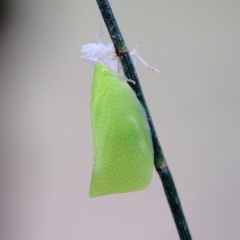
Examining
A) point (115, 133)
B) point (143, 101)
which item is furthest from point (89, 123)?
point (143, 101)

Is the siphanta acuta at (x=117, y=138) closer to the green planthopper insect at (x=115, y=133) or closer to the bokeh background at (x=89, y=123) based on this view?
the green planthopper insect at (x=115, y=133)

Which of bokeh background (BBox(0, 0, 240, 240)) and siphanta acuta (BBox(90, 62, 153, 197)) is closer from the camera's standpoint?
siphanta acuta (BBox(90, 62, 153, 197))

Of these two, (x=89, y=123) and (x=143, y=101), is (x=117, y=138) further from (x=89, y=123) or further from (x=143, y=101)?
(x=89, y=123)

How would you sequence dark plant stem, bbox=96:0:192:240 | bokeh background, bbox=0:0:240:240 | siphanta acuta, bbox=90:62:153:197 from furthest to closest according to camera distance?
bokeh background, bbox=0:0:240:240, siphanta acuta, bbox=90:62:153:197, dark plant stem, bbox=96:0:192:240

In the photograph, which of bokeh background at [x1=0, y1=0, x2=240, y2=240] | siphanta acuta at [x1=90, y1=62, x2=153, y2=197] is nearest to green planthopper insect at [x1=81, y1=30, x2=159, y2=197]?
siphanta acuta at [x1=90, y1=62, x2=153, y2=197]

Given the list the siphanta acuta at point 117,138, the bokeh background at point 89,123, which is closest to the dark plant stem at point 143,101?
the siphanta acuta at point 117,138

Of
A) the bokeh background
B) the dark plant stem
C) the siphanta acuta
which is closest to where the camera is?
the dark plant stem

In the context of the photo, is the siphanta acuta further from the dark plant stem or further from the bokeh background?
the bokeh background

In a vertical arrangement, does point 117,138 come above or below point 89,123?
below
